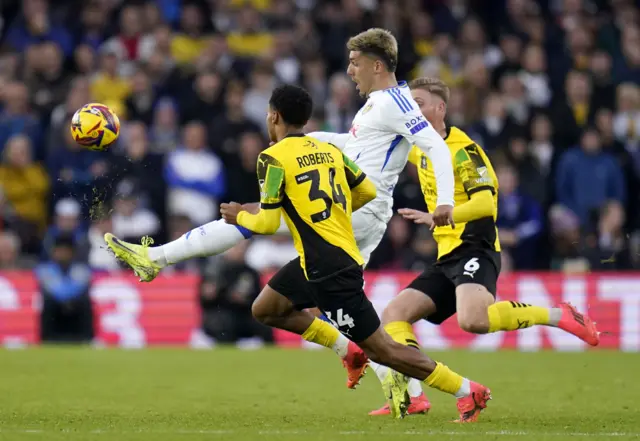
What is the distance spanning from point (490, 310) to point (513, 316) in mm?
205

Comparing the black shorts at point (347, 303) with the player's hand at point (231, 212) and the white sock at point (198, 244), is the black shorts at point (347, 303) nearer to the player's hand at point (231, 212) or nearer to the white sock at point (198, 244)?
the player's hand at point (231, 212)

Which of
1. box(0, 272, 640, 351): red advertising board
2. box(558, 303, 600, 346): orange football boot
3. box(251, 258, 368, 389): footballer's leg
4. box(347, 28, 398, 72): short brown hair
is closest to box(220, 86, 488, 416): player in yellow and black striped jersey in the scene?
box(251, 258, 368, 389): footballer's leg

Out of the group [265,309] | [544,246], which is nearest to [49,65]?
[544,246]

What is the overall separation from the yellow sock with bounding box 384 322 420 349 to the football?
2.55 meters

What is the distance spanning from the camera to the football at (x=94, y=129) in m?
9.39

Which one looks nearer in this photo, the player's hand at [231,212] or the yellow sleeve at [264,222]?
the yellow sleeve at [264,222]

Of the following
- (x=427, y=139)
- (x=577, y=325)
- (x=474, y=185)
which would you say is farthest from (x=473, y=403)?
(x=427, y=139)

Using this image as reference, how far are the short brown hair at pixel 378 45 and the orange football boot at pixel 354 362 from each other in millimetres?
2113

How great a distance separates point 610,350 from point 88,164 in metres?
7.09

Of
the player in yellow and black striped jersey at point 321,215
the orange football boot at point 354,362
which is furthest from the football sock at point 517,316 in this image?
the orange football boot at point 354,362

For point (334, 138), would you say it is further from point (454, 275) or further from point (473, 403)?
point (473, 403)

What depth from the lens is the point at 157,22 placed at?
729 inches

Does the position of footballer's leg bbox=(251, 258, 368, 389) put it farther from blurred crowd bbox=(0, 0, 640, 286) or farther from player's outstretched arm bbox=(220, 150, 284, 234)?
blurred crowd bbox=(0, 0, 640, 286)

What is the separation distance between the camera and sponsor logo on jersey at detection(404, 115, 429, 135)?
8.74 m
